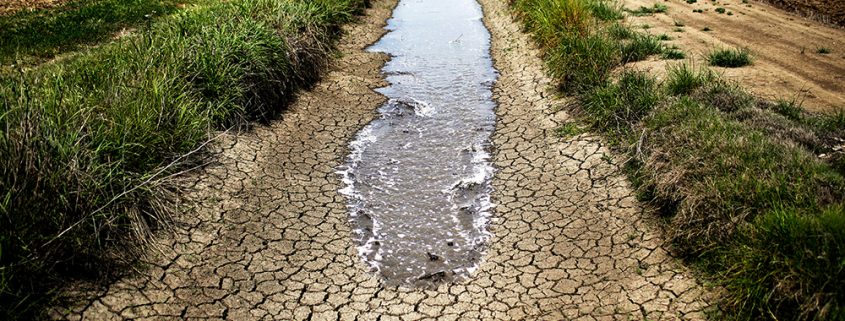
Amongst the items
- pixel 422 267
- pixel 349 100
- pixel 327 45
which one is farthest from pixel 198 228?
pixel 327 45

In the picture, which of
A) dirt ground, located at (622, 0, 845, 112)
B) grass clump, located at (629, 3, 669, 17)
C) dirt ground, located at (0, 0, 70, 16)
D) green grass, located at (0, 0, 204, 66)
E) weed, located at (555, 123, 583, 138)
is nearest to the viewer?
weed, located at (555, 123, 583, 138)

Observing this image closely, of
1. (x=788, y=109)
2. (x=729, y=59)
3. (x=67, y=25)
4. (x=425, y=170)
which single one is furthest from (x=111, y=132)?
(x=729, y=59)

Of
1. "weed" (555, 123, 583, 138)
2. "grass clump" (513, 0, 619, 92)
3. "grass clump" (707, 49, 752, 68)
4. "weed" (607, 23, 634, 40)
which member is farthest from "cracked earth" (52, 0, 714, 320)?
"weed" (607, 23, 634, 40)

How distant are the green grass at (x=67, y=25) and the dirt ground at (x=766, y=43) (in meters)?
7.52

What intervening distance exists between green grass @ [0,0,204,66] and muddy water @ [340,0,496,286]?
359 centimetres

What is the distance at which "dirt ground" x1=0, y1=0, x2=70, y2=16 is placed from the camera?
1211 centimetres

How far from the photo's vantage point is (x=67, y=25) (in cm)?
1112

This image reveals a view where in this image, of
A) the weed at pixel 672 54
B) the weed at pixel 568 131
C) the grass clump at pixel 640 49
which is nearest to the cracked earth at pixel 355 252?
the weed at pixel 568 131

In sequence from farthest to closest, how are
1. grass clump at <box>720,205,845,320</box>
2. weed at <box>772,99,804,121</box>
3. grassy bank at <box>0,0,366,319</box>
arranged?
weed at <box>772,99,804,121</box>
grassy bank at <box>0,0,366,319</box>
grass clump at <box>720,205,845,320</box>

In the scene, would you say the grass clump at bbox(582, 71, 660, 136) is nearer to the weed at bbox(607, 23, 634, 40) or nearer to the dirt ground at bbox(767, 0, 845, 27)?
the weed at bbox(607, 23, 634, 40)

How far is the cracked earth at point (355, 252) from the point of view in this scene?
16.2ft

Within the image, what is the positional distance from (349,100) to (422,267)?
14.7 ft

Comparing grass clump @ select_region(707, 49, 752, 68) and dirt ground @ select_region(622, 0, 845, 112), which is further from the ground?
grass clump @ select_region(707, 49, 752, 68)

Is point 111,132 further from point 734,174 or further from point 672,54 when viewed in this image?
point 672,54
